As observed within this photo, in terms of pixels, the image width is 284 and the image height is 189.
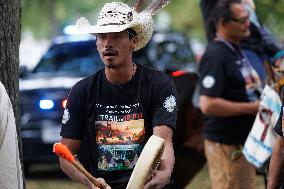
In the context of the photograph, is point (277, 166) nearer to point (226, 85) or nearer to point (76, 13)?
point (226, 85)

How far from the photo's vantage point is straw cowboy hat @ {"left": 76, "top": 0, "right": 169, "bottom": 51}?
5.58 metres

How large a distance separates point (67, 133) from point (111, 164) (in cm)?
30

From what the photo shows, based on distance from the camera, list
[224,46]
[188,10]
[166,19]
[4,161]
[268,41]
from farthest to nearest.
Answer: [188,10], [166,19], [268,41], [224,46], [4,161]

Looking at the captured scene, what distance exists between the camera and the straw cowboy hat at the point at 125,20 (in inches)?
220

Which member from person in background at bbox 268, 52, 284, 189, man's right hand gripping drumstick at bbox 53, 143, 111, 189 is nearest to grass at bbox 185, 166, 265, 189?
person in background at bbox 268, 52, 284, 189

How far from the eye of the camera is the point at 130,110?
18.4ft

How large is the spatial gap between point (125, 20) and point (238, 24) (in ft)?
9.59

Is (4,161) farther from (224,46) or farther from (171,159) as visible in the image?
(224,46)

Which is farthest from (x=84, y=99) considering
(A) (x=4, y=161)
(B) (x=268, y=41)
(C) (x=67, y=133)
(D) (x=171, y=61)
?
(D) (x=171, y=61)

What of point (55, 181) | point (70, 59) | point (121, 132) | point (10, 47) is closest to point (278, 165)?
point (121, 132)

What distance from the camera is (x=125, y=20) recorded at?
564 cm

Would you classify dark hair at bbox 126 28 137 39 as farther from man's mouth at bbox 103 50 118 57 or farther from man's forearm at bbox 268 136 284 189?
man's forearm at bbox 268 136 284 189

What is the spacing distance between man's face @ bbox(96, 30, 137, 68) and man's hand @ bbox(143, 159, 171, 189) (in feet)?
2.07

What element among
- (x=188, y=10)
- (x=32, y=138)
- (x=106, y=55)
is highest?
(x=188, y=10)
